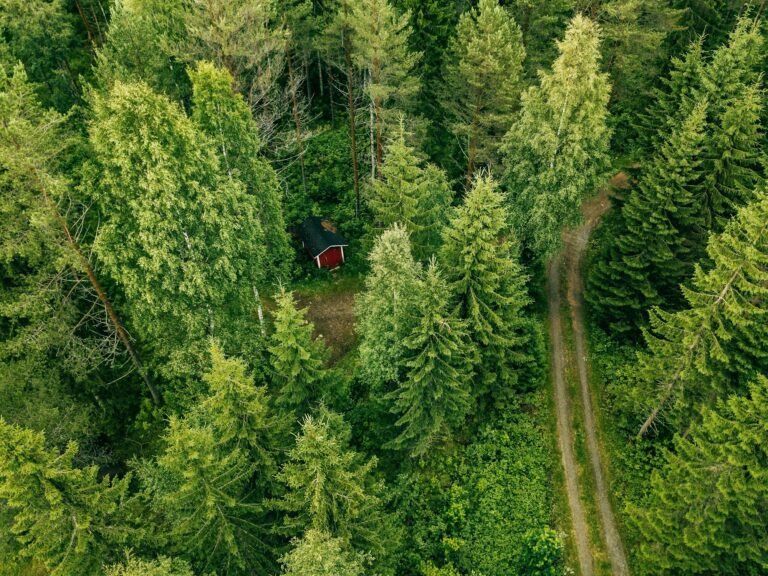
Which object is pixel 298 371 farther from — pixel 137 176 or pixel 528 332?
pixel 528 332

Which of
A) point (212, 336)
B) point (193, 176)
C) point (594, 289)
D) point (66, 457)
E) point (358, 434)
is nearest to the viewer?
point (66, 457)

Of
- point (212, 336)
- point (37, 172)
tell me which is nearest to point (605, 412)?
point (212, 336)

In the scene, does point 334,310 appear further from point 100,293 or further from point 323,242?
point 100,293

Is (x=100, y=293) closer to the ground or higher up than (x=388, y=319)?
higher up

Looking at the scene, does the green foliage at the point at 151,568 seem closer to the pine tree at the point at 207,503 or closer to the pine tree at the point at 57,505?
the pine tree at the point at 57,505

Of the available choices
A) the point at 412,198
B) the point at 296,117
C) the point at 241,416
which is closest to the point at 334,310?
the point at 412,198

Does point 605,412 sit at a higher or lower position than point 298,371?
lower
